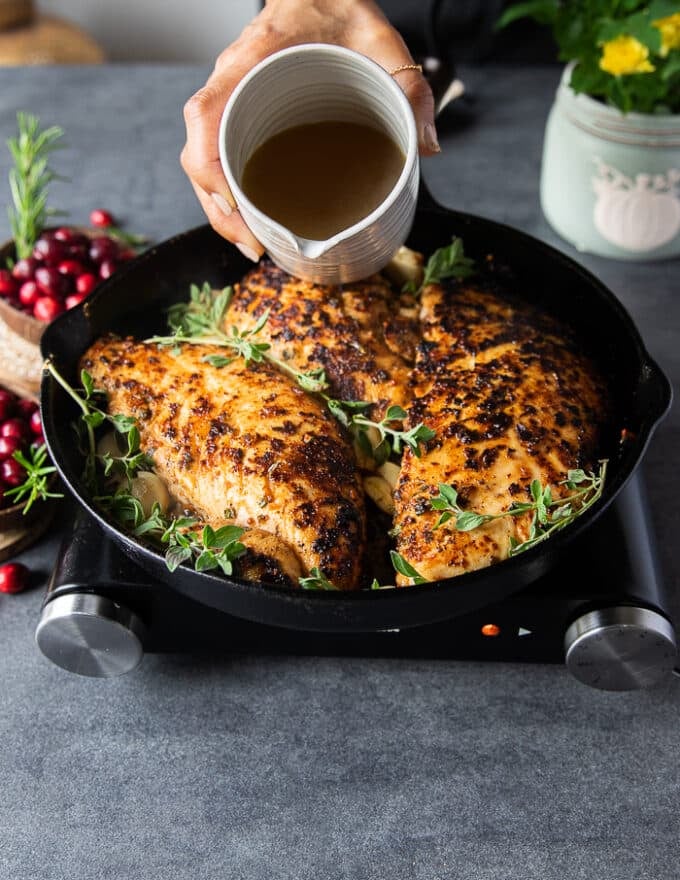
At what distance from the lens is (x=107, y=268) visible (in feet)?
6.13

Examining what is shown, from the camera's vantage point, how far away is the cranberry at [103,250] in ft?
6.20

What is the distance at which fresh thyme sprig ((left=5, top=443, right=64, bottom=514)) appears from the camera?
4.67ft

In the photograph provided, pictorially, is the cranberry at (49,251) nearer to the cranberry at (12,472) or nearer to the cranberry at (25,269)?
the cranberry at (25,269)

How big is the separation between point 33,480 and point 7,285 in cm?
55

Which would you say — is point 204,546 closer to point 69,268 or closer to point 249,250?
point 249,250

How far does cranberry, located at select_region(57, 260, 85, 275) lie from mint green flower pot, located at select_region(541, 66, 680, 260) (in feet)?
3.47

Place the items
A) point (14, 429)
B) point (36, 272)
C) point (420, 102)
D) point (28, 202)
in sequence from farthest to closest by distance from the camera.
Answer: point (28, 202) → point (36, 272) → point (14, 429) → point (420, 102)

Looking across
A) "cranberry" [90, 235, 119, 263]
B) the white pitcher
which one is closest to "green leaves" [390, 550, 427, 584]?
the white pitcher

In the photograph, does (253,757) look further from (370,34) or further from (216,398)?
(370,34)

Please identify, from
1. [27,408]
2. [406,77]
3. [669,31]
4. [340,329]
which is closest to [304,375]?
[340,329]

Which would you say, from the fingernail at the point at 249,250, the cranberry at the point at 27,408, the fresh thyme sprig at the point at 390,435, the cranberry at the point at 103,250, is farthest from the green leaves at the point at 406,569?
the cranberry at the point at 103,250

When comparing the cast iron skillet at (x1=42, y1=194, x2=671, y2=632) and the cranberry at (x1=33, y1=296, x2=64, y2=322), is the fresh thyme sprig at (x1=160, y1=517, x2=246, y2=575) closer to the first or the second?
the cast iron skillet at (x1=42, y1=194, x2=671, y2=632)

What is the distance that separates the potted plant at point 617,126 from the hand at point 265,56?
52 cm

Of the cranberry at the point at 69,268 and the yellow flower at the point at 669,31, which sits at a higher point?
the yellow flower at the point at 669,31
